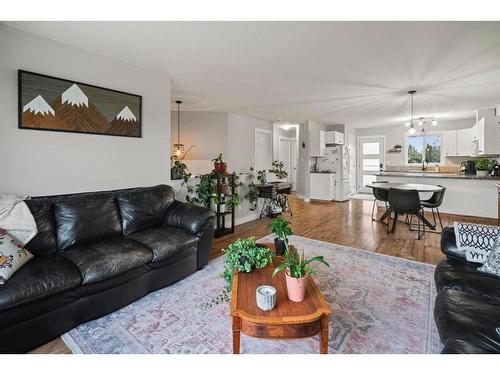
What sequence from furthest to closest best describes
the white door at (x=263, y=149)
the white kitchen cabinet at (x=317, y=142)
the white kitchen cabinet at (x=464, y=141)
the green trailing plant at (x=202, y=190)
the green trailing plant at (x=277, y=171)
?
the white kitchen cabinet at (x=317, y=142), the green trailing plant at (x=277, y=171), the white door at (x=263, y=149), the white kitchen cabinet at (x=464, y=141), the green trailing plant at (x=202, y=190)

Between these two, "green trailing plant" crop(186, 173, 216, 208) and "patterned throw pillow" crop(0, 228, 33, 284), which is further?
"green trailing plant" crop(186, 173, 216, 208)

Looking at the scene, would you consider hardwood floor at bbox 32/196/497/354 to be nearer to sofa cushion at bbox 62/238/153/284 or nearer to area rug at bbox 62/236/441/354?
area rug at bbox 62/236/441/354

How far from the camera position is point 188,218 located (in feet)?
9.23

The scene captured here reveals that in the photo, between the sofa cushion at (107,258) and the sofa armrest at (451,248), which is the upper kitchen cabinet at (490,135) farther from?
the sofa cushion at (107,258)

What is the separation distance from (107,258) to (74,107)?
1640mm

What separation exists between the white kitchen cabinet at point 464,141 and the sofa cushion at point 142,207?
24.9 feet

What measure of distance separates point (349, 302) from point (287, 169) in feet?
23.6

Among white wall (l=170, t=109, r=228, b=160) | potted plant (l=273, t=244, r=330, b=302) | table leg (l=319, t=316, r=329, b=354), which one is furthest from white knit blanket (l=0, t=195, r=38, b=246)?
white wall (l=170, t=109, r=228, b=160)

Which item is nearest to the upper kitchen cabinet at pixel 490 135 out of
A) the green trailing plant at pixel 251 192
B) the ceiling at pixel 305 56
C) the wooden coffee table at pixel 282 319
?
the ceiling at pixel 305 56

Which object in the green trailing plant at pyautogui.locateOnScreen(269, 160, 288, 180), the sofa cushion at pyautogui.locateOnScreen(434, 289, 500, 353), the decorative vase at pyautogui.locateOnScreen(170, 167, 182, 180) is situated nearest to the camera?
the sofa cushion at pyautogui.locateOnScreen(434, 289, 500, 353)

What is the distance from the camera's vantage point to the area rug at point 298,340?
1673 millimetres

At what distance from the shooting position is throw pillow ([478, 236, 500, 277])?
1785 mm

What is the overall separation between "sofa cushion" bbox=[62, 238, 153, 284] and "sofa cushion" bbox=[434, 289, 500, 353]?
2093mm
